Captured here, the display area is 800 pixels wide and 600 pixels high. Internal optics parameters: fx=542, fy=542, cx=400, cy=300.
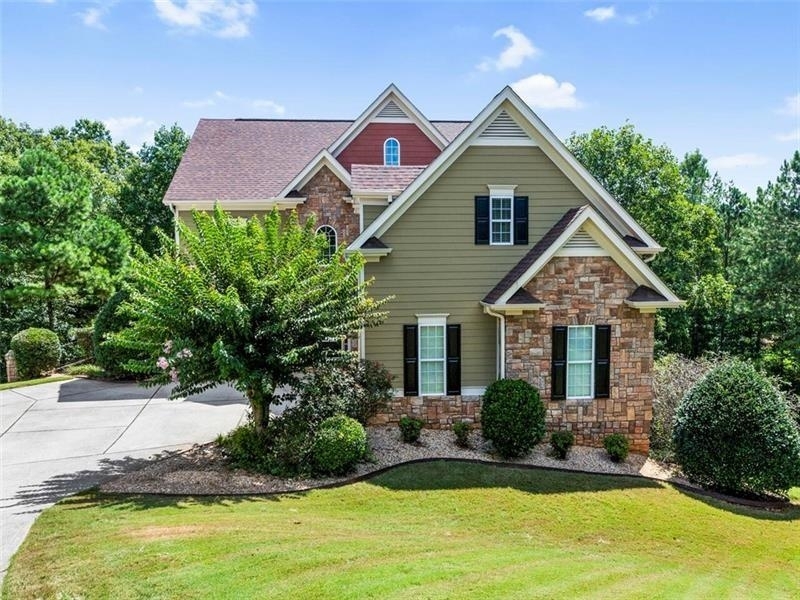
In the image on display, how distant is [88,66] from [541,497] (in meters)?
15.0

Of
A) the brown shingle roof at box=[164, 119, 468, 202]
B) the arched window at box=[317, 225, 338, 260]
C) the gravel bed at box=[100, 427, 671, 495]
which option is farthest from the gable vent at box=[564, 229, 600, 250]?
the brown shingle roof at box=[164, 119, 468, 202]

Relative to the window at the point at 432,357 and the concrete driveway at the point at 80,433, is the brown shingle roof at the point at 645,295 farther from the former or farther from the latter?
the concrete driveway at the point at 80,433

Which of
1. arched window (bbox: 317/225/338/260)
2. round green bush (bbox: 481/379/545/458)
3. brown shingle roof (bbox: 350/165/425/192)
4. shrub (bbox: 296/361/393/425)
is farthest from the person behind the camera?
arched window (bbox: 317/225/338/260)

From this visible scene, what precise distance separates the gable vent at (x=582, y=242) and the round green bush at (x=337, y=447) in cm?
636

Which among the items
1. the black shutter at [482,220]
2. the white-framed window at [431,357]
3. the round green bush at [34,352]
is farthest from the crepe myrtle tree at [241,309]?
the round green bush at [34,352]

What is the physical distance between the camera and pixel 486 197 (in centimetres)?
1355

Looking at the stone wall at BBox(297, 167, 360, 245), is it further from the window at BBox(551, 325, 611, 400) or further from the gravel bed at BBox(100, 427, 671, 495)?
the window at BBox(551, 325, 611, 400)

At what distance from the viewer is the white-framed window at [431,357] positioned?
1352 cm

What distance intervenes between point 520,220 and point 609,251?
2.33 metres

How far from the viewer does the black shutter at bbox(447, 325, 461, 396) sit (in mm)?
13547

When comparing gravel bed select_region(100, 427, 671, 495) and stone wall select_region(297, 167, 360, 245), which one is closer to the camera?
gravel bed select_region(100, 427, 671, 495)

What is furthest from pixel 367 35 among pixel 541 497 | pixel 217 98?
pixel 217 98

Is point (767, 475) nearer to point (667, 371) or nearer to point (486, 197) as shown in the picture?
point (667, 371)

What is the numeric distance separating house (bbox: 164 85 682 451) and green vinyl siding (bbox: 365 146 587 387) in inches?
1.0
